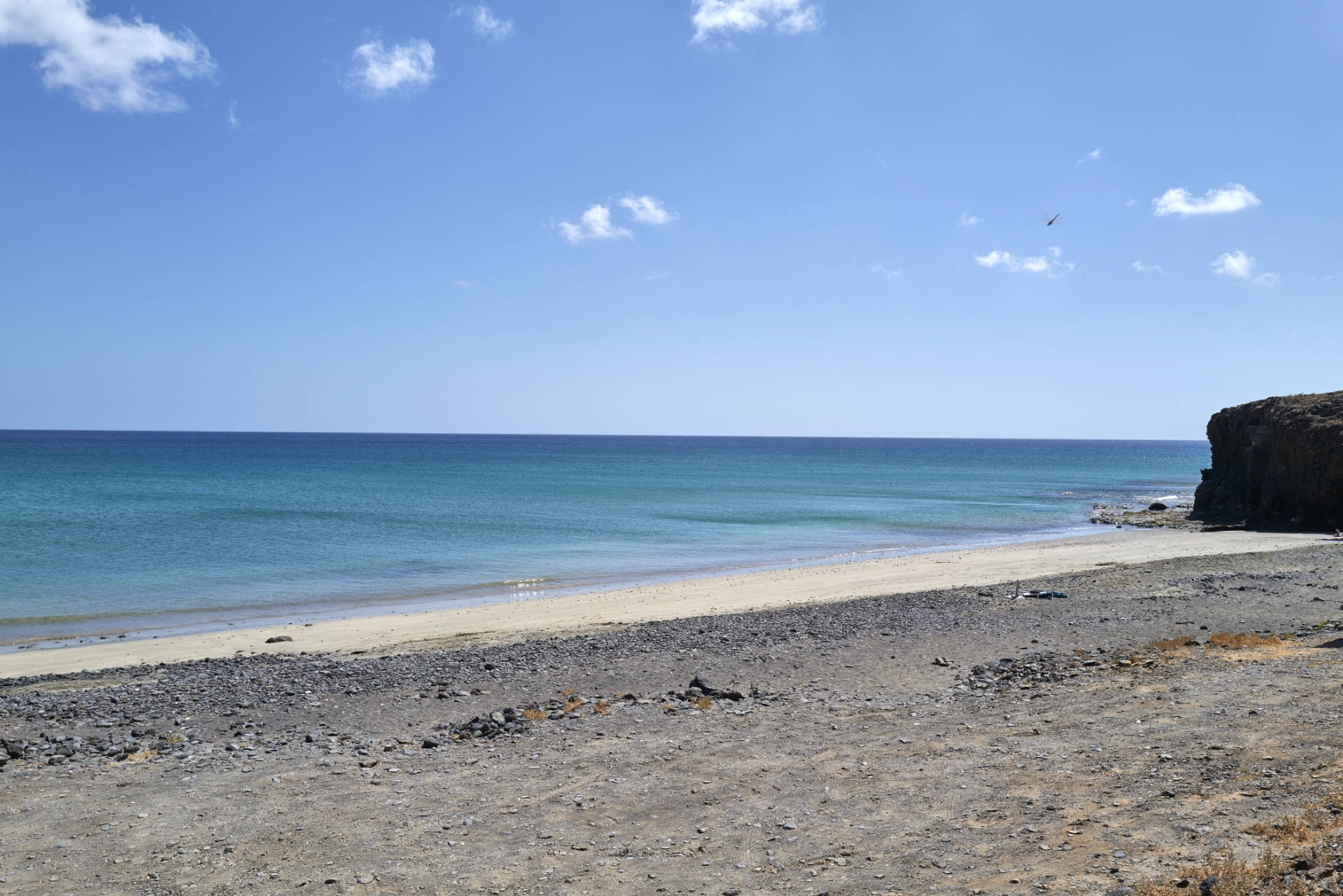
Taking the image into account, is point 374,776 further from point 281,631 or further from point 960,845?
point 281,631

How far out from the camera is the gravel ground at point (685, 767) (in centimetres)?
669

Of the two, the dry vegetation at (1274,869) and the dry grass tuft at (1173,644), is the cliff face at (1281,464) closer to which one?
the dry grass tuft at (1173,644)

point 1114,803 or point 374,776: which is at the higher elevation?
point 1114,803

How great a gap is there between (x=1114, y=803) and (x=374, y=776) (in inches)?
292

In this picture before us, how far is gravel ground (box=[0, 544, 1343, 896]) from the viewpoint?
21.9 feet

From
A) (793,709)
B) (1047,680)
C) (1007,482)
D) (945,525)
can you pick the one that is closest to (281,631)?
(793,709)

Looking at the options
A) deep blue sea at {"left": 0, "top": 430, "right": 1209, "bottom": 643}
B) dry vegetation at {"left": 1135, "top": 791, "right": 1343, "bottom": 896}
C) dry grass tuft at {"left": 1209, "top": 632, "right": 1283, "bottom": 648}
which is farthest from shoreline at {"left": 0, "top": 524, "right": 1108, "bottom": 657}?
dry vegetation at {"left": 1135, "top": 791, "right": 1343, "bottom": 896}

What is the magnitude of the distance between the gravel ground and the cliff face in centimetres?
2697

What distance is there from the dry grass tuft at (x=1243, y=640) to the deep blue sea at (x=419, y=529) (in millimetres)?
20001

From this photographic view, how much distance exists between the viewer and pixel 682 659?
15062 mm

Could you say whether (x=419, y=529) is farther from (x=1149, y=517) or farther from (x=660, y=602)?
(x=1149, y=517)

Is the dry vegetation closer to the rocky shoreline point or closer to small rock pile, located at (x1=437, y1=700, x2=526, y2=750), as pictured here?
small rock pile, located at (x1=437, y1=700, x2=526, y2=750)

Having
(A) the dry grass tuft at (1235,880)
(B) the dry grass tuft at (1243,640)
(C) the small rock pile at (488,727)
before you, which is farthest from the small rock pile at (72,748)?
(B) the dry grass tuft at (1243,640)

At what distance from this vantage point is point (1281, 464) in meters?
40.1
